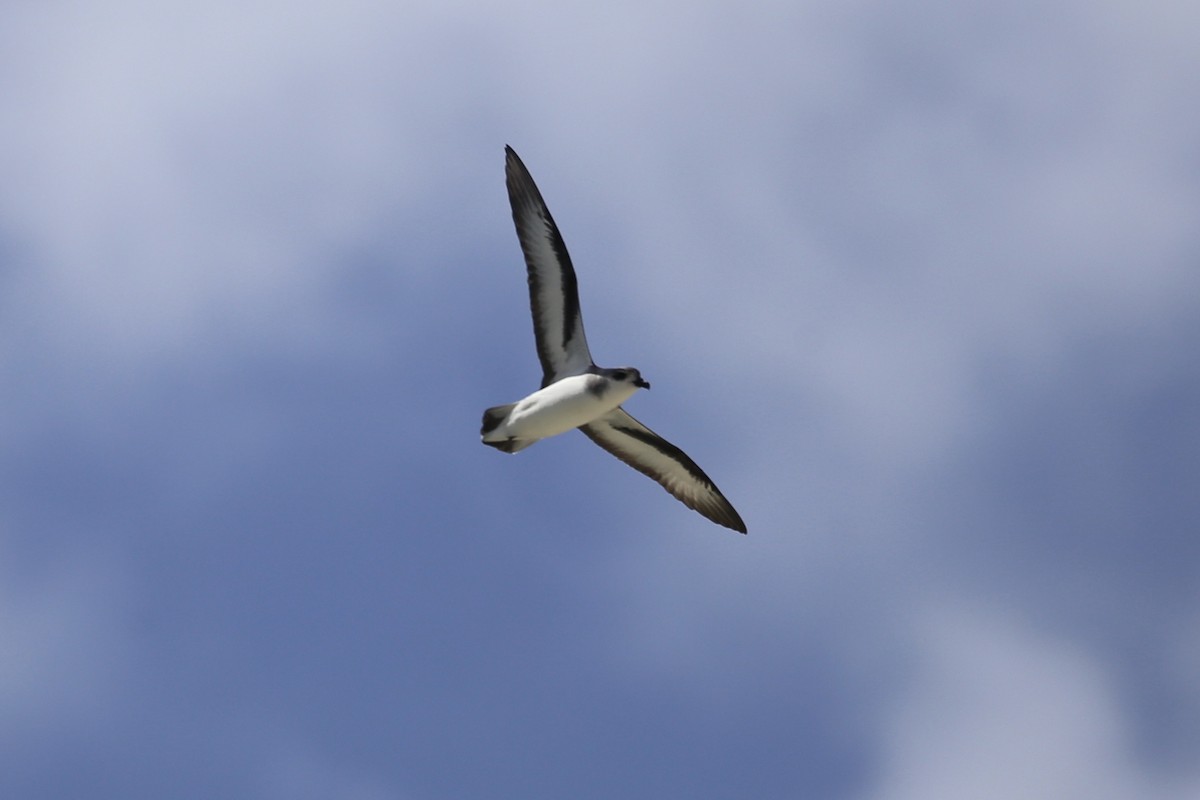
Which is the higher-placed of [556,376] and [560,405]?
[556,376]

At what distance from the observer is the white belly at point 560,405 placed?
23.3 m

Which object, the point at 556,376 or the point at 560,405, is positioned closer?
the point at 560,405

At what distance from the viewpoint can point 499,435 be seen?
77.7ft

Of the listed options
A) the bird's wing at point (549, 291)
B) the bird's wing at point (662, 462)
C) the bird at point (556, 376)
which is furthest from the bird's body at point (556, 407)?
the bird's wing at point (662, 462)

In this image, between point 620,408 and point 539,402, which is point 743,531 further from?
point 539,402

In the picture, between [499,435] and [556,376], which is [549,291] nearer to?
[556,376]

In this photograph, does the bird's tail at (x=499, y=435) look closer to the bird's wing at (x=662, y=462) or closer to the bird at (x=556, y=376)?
the bird at (x=556, y=376)

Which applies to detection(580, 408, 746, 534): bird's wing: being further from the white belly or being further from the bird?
the white belly

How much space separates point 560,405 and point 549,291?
82.3 inches

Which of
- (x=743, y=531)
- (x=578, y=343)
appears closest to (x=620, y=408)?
(x=578, y=343)

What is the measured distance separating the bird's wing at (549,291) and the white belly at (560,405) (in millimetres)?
710

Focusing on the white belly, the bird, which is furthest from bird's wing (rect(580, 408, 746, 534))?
the white belly

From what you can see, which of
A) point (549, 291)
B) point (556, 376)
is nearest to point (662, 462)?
point (556, 376)

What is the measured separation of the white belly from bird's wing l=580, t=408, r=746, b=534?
1.36 m
